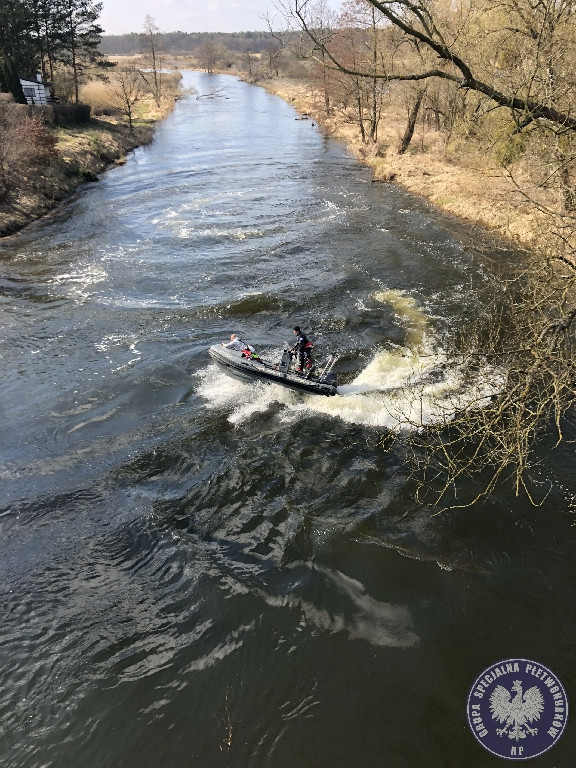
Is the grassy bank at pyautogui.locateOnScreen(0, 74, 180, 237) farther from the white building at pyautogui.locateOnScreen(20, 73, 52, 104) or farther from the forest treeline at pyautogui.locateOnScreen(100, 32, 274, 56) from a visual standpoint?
the forest treeline at pyautogui.locateOnScreen(100, 32, 274, 56)

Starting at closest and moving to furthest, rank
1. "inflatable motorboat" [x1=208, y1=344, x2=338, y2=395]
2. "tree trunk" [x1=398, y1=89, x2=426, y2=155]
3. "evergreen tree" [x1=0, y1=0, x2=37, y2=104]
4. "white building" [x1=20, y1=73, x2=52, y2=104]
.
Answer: "inflatable motorboat" [x1=208, y1=344, x2=338, y2=395] → "tree trunk" [x1=398, y1=89, x2=426, y2=155] → "evergreen tree" [x1=0, y1=0, x2=37, y2=104] → "white building" [x1=20, y1=73, x2=52, y2=104]

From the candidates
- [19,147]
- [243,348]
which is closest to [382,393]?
[243,348]

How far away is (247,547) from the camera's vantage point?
9.06m

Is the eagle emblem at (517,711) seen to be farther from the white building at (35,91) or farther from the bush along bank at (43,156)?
the white building at (35,91)

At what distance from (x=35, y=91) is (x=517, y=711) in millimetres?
49677

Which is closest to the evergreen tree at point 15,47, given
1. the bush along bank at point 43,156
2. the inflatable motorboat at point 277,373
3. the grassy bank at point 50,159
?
the bush along bank at point 43,156

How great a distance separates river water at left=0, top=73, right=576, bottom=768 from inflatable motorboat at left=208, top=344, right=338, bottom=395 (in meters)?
0.37

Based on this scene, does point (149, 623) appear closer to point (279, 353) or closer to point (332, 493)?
point (332, 493)

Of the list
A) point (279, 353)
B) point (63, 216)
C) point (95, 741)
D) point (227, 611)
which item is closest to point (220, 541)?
point (227, 611)

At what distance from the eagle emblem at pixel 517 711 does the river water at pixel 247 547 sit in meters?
0.55

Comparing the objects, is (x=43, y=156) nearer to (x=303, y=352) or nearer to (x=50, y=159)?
(x=50, y=159)

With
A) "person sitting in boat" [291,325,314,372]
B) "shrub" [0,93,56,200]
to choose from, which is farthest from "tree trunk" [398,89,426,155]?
"person sitting in boat" [291,325,314,372]

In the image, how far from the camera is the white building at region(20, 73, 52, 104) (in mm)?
39969

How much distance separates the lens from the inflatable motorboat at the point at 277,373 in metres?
12.5
